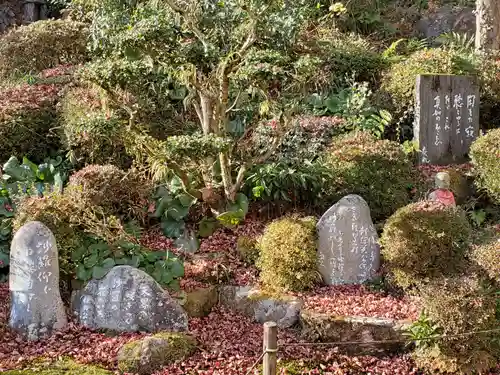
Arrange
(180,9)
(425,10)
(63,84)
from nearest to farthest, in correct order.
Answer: (180,9)
(63,84)
(425,10)

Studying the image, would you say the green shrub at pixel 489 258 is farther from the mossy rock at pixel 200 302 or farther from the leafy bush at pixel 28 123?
the leafy bush at pixel 28 123

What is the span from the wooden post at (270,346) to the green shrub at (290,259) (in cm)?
207

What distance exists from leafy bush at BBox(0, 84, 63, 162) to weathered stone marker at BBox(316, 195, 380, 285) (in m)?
4.23

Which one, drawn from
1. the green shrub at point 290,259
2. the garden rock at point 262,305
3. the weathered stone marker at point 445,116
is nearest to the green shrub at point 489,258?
the green shrub at point 290,259

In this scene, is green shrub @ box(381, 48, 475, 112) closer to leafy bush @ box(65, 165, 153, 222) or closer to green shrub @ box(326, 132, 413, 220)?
green shrub @ box(326, 132, 413, 220)

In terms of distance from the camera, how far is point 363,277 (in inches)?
256

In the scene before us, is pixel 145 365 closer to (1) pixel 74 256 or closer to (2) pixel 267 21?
(1) pixel 74 256

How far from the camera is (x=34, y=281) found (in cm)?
570

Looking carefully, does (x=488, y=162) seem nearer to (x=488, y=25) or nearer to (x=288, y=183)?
(x=288, y=183)

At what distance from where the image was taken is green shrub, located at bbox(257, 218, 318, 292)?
247 inches

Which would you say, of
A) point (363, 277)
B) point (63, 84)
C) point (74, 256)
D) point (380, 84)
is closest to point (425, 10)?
point (380, 84)

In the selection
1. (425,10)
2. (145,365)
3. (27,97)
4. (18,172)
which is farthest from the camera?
(425,10)

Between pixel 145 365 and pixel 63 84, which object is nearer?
pixel 145 365

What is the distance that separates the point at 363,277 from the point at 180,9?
A: 3248 millimetres
